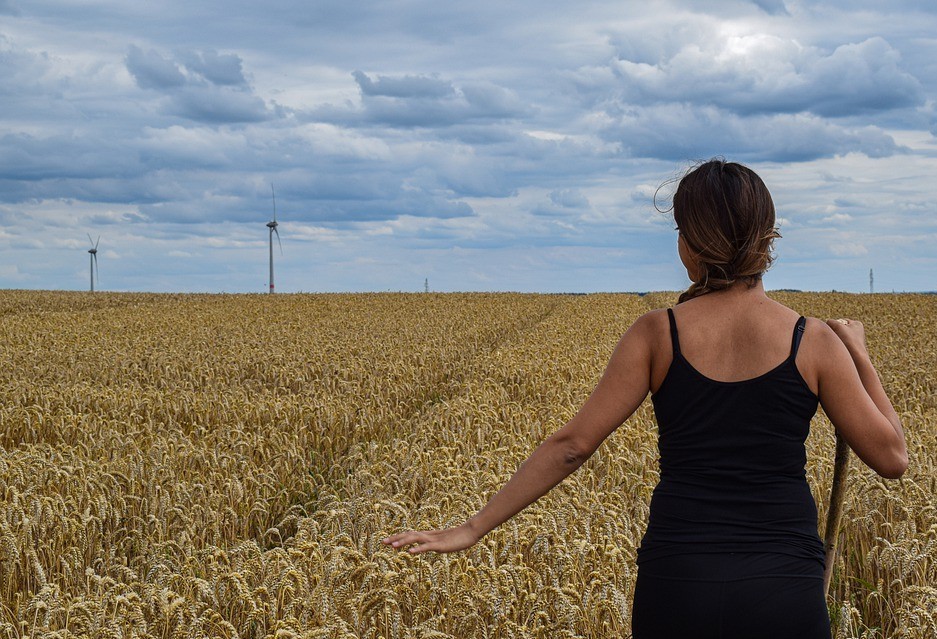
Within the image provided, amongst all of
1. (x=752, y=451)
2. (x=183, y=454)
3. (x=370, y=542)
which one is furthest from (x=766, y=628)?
(x=183, y=454)

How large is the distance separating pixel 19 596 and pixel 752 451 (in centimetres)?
556

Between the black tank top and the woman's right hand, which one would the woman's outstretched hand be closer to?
the black tank top

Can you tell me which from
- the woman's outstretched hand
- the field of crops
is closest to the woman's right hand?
the woman's outstretched hand

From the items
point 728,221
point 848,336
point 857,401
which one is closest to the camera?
point 728,221

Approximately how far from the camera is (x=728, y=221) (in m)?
2.76

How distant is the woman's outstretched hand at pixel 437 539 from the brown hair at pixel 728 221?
1308 millimetres

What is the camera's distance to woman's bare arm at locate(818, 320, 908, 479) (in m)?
2.85

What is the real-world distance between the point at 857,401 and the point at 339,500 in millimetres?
6549

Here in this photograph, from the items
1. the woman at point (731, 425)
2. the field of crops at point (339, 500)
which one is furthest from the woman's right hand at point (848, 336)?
the field of crops at point (339, 500)

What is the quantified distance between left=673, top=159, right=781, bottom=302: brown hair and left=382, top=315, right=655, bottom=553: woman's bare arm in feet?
0.90

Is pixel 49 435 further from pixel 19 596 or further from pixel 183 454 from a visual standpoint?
pixel 19 596

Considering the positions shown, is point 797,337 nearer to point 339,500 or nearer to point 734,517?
point 734,517

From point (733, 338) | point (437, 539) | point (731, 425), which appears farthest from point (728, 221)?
point (437, 539)

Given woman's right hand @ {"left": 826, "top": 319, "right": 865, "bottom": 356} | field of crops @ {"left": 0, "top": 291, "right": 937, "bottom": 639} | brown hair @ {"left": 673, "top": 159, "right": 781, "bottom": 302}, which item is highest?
brown hair @ {"left": 673, "top": 159, "right": 781, "bottom": 302}
